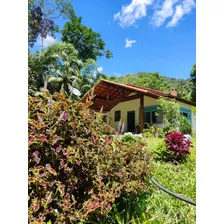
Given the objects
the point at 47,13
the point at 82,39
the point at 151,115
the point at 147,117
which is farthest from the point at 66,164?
the point at 82,39

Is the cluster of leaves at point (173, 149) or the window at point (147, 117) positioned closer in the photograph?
the cluster of leaves at point (173, 149)

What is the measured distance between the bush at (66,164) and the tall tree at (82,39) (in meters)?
14.5

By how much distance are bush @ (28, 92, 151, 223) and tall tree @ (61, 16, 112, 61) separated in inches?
569

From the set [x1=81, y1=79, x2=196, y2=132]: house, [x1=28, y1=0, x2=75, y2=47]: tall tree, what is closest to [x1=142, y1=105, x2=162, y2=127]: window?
[x1=81, y1=79, x2=196, y2=132]: house

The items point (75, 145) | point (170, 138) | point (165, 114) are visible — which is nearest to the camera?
point (75, 145)

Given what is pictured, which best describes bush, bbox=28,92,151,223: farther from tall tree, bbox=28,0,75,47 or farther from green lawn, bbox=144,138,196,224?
tall tree, bbox=28,0,75,47

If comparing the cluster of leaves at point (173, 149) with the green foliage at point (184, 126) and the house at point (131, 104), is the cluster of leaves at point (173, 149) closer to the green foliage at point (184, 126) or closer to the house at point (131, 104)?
the green foliage at point (184, 126)

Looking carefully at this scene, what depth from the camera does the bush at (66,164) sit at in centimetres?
80

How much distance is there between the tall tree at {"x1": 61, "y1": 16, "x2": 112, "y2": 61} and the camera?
14484mm

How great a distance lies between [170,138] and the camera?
2.89 m

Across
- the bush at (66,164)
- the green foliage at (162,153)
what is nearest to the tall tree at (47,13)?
the green foliage at (162,153)
